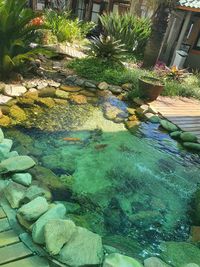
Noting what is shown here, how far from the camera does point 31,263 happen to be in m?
2.36

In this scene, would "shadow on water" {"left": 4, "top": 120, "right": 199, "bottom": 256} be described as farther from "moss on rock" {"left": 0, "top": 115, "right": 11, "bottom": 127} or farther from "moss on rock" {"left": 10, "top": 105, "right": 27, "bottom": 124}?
"moss on rock" {"left": 10, "top": 105, "right": 27, "bottom": 124}

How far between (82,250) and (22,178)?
3.94 ft

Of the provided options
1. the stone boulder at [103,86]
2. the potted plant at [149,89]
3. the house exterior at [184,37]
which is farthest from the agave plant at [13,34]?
the house exterior at [184,37]

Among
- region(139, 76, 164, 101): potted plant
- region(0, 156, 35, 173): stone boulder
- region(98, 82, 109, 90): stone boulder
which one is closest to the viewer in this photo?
region(0, 156, 35, 173): stone boulder

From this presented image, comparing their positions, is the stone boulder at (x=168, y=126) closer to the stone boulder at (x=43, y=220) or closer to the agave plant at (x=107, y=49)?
the agave plant at (x=107, y=49)

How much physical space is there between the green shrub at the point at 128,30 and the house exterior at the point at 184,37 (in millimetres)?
1313

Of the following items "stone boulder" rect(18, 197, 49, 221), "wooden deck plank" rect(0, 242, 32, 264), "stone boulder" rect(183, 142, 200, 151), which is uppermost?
"stone boulder" rect(18, 197, 49, 221)

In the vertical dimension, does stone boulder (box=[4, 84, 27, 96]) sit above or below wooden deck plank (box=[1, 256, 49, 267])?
below

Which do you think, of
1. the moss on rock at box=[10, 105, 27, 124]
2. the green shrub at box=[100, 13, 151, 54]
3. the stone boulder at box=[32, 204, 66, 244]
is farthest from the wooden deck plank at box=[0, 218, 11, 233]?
the green shrub at box=[100, 13, 151, 54]

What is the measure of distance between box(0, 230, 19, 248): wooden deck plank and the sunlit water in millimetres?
739

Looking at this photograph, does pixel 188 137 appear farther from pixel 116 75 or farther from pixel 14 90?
pixel 14 90

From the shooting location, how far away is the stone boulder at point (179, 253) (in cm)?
287

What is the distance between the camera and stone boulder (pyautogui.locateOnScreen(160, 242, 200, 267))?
9.40 ft

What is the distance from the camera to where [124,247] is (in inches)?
114
